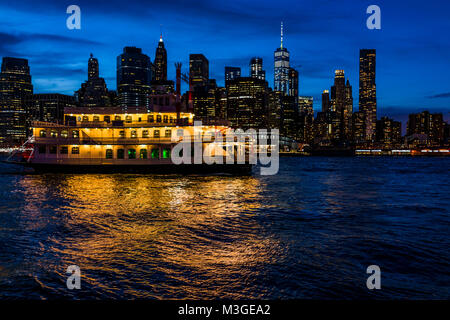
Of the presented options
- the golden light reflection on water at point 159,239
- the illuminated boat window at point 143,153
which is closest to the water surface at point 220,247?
the golden light reflection on water at point 159,239

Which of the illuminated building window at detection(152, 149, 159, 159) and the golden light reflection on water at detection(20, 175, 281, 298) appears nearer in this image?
the golden light reflection on water at detection(20, 175, 281, 298)

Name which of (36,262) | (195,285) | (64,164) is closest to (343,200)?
(195,285)

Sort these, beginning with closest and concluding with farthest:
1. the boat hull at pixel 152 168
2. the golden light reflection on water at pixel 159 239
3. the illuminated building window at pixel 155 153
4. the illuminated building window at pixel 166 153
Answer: the golden light reflection on water at pixel 159 239, the boat hull at pixel 152 168, the illuminated building window at pixel 166 153, the illuminated building window at pixel 155 153

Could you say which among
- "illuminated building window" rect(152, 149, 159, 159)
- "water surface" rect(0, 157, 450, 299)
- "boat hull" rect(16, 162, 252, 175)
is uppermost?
"illuminated building window" rect(152, 149, 159, 159)

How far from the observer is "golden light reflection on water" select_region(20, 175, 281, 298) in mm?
9977

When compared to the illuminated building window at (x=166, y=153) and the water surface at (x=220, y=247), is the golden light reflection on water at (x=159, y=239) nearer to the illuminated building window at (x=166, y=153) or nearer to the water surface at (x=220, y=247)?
the water surface at (x=220, y=247)

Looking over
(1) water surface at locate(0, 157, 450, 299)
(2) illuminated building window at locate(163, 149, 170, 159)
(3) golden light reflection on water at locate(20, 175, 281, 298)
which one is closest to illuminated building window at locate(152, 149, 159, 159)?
(2) illuminated building window at locate(163, 149, 170, 159)

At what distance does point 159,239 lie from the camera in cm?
1462

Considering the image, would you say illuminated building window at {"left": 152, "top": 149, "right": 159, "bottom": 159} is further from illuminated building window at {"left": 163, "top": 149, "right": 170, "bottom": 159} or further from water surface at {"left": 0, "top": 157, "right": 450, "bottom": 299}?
water surface at {"left": 0, "top": 157, "right": 450, "bottom": 299}

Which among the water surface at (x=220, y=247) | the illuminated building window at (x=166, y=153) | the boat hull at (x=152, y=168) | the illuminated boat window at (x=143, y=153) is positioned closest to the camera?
the water surface at (x=220, y=247)

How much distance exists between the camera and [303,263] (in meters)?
11.6

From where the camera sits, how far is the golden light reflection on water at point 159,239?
9.98m
